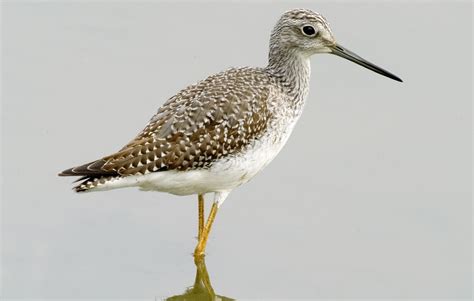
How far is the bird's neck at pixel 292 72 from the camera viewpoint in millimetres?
13477

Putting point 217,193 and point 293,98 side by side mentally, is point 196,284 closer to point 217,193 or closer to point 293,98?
point 217,193

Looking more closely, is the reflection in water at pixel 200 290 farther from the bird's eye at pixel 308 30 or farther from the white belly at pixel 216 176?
the bird's eye at pixel 308 30

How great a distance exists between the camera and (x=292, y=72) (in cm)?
1353

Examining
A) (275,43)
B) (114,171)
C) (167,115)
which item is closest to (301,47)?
(275,43)

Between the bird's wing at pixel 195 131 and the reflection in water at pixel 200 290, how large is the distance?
4.98 feet

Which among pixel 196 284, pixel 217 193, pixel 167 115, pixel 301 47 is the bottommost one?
pixel 196 284

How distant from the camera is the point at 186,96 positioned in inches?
510

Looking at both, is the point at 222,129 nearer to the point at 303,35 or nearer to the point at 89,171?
the point at 89,171

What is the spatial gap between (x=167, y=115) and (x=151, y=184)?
942mm

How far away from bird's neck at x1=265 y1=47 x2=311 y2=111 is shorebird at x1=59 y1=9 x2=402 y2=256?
0.01 meters

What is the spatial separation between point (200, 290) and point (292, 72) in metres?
3.21

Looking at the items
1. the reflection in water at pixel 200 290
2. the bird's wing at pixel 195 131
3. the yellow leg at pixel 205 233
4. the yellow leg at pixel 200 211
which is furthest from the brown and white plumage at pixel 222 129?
the reflection in water at pixel 200 290

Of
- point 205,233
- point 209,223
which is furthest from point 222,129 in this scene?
point 205,233

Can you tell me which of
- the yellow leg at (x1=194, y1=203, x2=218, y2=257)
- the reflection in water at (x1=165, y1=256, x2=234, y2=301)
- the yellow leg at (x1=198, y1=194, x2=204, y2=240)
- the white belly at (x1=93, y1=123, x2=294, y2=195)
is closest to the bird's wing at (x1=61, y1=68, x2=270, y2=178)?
the white belly at (x1=93, y1=123, x2=294, y2=195)
